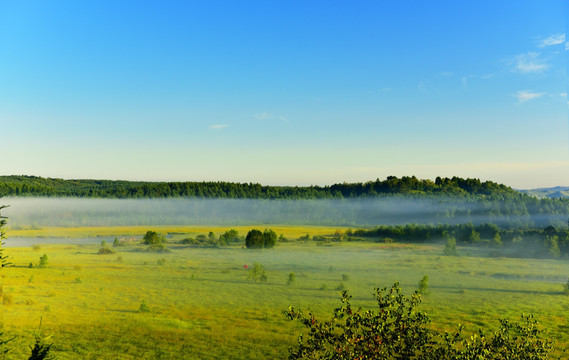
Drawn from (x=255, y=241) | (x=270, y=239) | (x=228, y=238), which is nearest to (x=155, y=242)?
(x=228, y=238)

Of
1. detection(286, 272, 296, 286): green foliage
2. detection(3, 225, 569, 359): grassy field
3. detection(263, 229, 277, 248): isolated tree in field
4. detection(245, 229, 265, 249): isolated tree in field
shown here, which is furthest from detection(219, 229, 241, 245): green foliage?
detection(286, 272, 296, 286): green foliage

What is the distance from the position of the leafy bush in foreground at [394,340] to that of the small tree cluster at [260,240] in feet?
473

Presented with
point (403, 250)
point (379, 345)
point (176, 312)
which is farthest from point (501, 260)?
point (379, 345)

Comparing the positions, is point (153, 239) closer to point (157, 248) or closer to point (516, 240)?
point (157, 248)

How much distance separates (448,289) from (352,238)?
110 m

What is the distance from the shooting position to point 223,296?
249 feet

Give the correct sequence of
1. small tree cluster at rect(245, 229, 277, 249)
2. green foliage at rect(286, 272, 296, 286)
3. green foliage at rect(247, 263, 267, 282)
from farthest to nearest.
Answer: small tree cluster at rect(245, 229, 277, 249)
green foliage at rect(247, 263, 267, 282)
green foliage at rect(286, 272, 296, 286)

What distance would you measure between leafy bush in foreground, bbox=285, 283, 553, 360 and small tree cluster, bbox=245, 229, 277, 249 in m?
144

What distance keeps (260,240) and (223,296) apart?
3176 inches

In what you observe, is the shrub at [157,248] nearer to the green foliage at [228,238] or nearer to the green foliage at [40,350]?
the green foliage at [228,238]

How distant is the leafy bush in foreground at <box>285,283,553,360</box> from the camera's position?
39.3 ft

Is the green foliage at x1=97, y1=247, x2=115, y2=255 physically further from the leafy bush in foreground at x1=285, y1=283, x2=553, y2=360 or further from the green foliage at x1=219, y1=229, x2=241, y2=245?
the leafy bush in foreground at x1=285, y1=283, x2=553, y2=360

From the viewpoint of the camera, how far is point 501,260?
13712cm

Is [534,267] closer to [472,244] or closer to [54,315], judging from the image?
[472,244]
